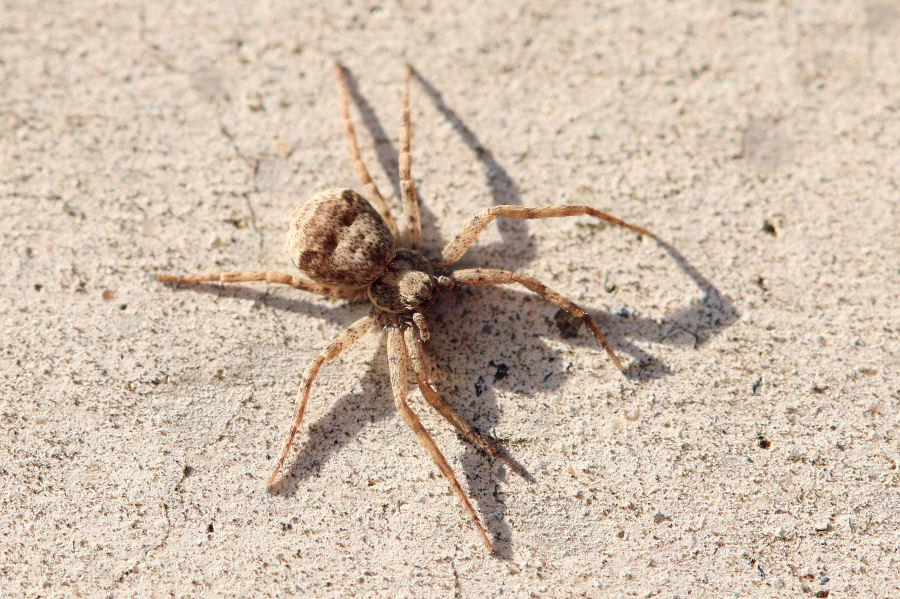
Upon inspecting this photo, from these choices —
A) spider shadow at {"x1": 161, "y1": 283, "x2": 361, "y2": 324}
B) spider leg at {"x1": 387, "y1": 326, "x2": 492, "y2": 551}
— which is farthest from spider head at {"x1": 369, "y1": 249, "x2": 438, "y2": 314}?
spider shadow at {"x1": 161, "y1": 283, "x2": 361, "y2": 324}

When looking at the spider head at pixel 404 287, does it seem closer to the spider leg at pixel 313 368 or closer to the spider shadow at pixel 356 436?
the spider leg at pixel 313 368

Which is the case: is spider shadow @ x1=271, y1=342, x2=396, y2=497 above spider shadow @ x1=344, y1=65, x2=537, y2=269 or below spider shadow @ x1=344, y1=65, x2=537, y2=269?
below

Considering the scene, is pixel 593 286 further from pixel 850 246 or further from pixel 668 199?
pixel 850 246

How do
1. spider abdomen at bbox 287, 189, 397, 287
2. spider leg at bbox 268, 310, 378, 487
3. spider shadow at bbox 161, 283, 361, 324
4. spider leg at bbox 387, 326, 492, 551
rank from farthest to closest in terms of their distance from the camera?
spider shadow at bbox 161, 283, 361, 324
spider abdomen at bbox 287, 189, 397, 287
spider leg at bbox 268, 310, 378, 487
spider leg at bbox 387, 326, 492, 551

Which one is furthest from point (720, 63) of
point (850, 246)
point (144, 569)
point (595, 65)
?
point (144, 569)

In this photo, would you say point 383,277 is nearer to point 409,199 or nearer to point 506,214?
point 409,199

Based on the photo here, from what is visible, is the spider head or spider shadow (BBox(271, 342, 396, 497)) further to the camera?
the spider head

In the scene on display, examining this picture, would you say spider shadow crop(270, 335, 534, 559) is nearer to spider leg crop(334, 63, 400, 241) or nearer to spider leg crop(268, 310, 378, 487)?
spider leg crop(268, 310, 378, 487)
